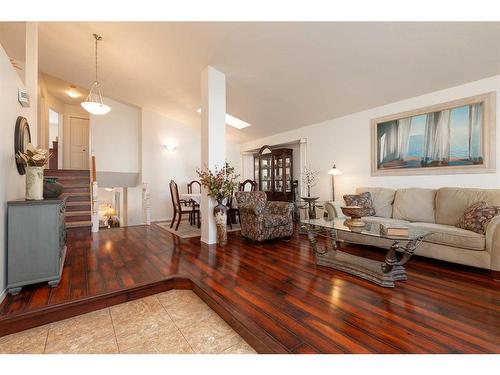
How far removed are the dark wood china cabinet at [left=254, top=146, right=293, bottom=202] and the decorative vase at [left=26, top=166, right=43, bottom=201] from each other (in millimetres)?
4499

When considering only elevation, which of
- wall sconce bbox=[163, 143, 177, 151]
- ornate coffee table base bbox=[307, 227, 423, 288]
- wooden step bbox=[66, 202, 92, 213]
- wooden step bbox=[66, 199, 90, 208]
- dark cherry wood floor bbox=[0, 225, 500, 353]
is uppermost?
wall sconce bbox=[163, 143, 177, 151]

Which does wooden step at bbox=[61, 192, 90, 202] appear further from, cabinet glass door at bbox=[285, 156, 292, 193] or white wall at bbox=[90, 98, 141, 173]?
cabinet glass door at bbox=[285, 156, 292, 193]

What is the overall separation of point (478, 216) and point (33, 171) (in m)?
4.56

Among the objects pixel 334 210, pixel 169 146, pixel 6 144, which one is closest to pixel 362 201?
pixel 334 210

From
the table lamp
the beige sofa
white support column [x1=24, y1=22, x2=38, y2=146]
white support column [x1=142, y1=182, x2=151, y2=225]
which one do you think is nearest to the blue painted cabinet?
white support column [x1=24, y1=22, x2=38, y2=146]

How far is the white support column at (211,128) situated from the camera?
141 inches

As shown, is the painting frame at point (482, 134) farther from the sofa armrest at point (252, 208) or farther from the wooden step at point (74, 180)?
the wooden step at point (74, 180)

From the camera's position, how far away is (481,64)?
274cm

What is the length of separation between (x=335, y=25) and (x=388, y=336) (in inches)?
115

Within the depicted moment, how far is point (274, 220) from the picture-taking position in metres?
3.58

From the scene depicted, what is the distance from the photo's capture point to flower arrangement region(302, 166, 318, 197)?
16.8 ft

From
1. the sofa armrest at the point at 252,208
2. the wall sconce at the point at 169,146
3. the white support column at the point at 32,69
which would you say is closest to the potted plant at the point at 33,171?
the white support column at the point at 32,69
